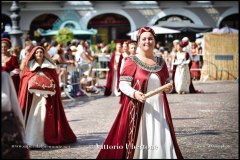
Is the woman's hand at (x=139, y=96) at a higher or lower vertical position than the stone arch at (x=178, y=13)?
lower

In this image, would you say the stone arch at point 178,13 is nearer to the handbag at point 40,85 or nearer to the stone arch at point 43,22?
the stone arch at point 43,22

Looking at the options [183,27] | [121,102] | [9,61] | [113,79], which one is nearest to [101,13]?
[183,27]

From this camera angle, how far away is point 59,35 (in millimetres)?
25078

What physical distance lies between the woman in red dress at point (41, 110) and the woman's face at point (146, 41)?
2.27 metres

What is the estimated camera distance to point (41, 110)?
7977mm

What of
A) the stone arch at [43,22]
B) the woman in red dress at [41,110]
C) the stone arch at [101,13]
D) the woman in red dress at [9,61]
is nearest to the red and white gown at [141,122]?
the woman in red dress at [41,110]

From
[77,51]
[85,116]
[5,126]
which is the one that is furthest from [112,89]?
[5,126]

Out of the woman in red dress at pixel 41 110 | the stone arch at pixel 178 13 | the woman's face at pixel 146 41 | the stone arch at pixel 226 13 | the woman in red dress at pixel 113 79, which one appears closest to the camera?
the woman's face at pixel 146 41

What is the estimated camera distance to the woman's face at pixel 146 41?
6145 mm

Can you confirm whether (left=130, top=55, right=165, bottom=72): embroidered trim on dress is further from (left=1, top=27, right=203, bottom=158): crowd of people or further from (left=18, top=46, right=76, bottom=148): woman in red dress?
(left=18, top=46, right=76, bottom=148): woman in red dress

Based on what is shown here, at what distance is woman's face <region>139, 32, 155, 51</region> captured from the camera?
6.14 metres

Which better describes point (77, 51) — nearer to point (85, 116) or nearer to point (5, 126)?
point (85, 116)

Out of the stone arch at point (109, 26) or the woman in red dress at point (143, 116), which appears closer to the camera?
the woman in red dress at point (143, 116)

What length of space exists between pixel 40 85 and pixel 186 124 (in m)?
3.06
